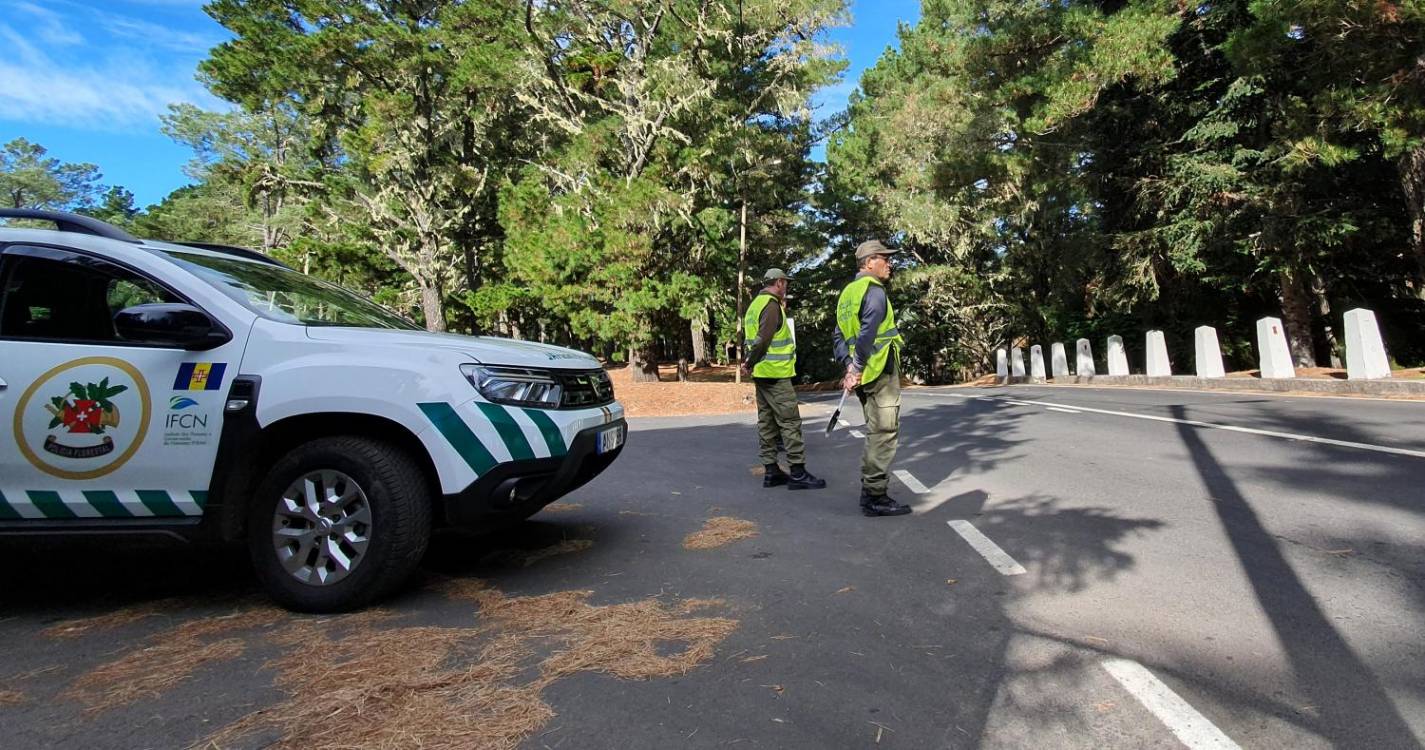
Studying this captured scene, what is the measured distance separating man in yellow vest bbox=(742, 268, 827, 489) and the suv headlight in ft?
9.82

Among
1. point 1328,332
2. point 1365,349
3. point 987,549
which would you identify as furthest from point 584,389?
point 1328,332

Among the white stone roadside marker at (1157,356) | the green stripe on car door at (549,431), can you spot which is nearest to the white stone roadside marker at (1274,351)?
the white stone roadside marker at (1157,356)

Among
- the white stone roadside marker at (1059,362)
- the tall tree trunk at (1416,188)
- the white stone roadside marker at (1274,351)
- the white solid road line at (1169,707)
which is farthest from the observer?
the white stone roadside marker at (1059,362)

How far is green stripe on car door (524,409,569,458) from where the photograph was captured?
365 centimetres

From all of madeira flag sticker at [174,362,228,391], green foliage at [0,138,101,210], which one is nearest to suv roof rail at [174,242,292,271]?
madeira flag sticker at [174,362,228,391]

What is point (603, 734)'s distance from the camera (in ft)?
7.59

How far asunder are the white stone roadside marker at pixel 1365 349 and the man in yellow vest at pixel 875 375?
35.2ft

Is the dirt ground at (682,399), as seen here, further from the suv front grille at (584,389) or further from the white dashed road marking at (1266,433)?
the suv front grille at (584,389)

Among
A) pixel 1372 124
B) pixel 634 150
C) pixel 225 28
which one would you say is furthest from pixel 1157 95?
pixel 225 28

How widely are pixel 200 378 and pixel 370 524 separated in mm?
1039

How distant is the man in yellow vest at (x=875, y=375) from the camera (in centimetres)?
525

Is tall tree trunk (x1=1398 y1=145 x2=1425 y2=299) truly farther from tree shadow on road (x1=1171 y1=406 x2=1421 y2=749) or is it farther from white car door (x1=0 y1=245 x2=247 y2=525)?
white car door (x1=0 y1=245 x2=247 y2=525)

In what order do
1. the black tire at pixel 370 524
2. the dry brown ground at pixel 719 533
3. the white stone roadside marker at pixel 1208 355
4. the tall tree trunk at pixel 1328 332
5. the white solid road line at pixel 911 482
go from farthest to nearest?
the tall tree trunk at pixel 1328 332 < the white stone roadside marker at pixel 1208 355 < the white solid road line at pixel 911 482 < the dry brown ground at pixel 719 533 < the black tire at pixel 370 524

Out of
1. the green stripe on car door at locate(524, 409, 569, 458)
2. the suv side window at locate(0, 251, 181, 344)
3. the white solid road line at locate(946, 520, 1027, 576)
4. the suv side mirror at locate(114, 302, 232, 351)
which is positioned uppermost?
the suv side window at locate(0, 251, 181, 344)
